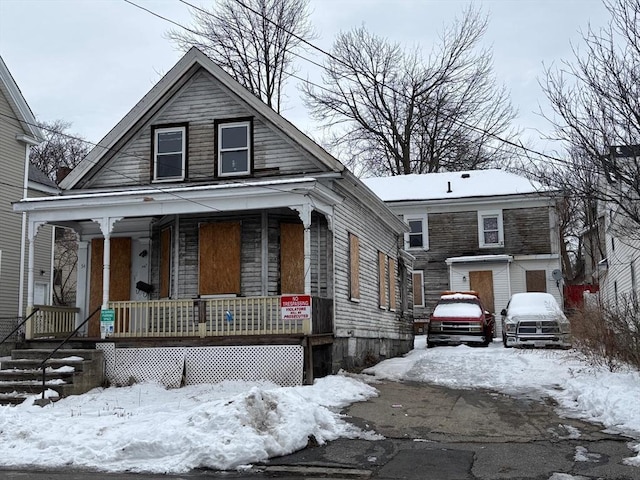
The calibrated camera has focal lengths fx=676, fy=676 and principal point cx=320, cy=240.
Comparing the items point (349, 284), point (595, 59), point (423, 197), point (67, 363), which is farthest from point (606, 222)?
point (67, 363)

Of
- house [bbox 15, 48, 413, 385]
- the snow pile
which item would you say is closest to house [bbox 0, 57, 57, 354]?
house [bbox 15, 48, 413, 385]

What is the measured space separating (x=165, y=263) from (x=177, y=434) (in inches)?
337

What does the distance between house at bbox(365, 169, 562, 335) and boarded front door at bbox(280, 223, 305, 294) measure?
1680 cm

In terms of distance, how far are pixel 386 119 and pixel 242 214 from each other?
29067 millimetres

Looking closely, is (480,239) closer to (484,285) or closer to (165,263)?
(484,285)

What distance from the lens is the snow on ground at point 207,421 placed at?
8.41 m

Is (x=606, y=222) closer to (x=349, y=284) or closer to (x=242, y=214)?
(x=349, y=284)

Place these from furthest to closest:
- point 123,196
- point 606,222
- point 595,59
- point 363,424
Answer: point 606,222, point 123,196, point 595,59, point 363,424

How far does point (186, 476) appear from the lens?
7.83 m

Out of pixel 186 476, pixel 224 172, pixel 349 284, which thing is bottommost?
pixel 186 476

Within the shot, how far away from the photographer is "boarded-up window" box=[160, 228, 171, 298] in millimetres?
16625

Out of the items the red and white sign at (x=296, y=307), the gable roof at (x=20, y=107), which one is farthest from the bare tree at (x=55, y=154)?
the red and white sign at (x=296, y=307)

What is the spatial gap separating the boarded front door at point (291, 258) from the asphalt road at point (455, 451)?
4.46 metres

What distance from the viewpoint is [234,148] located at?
16.9m
